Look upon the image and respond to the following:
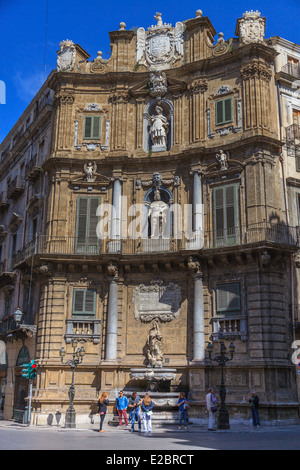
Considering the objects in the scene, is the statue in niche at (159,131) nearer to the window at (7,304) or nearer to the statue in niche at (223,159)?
the statue in niche at (223,159)

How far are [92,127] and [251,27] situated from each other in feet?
32.8

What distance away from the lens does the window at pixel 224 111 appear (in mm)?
27500

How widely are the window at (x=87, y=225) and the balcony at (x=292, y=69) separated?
39.8 ft

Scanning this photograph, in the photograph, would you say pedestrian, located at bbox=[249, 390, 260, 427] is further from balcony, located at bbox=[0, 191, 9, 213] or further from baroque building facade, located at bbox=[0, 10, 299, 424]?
balcony, located at bbox=[0, 191, 9, 213]

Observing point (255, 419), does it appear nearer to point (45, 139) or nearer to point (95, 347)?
point (95, 347)

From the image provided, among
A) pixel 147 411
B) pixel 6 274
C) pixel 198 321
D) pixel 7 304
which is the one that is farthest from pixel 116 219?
pixel 147 411

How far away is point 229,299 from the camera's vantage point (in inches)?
979

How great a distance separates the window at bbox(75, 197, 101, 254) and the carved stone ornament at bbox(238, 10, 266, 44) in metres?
11.5

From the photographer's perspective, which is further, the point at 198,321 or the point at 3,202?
the point at 3,202

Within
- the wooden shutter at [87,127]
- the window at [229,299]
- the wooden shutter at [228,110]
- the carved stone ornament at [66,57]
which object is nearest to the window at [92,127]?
the wooden shutter at [87,127]

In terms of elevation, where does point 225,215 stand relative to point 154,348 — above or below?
above

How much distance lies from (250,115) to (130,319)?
1189 cm

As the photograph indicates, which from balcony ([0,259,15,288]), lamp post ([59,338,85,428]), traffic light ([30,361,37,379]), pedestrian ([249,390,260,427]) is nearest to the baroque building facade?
traffic light ([30,361,37,379])

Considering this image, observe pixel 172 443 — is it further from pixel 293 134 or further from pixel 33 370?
pixel 293 134
